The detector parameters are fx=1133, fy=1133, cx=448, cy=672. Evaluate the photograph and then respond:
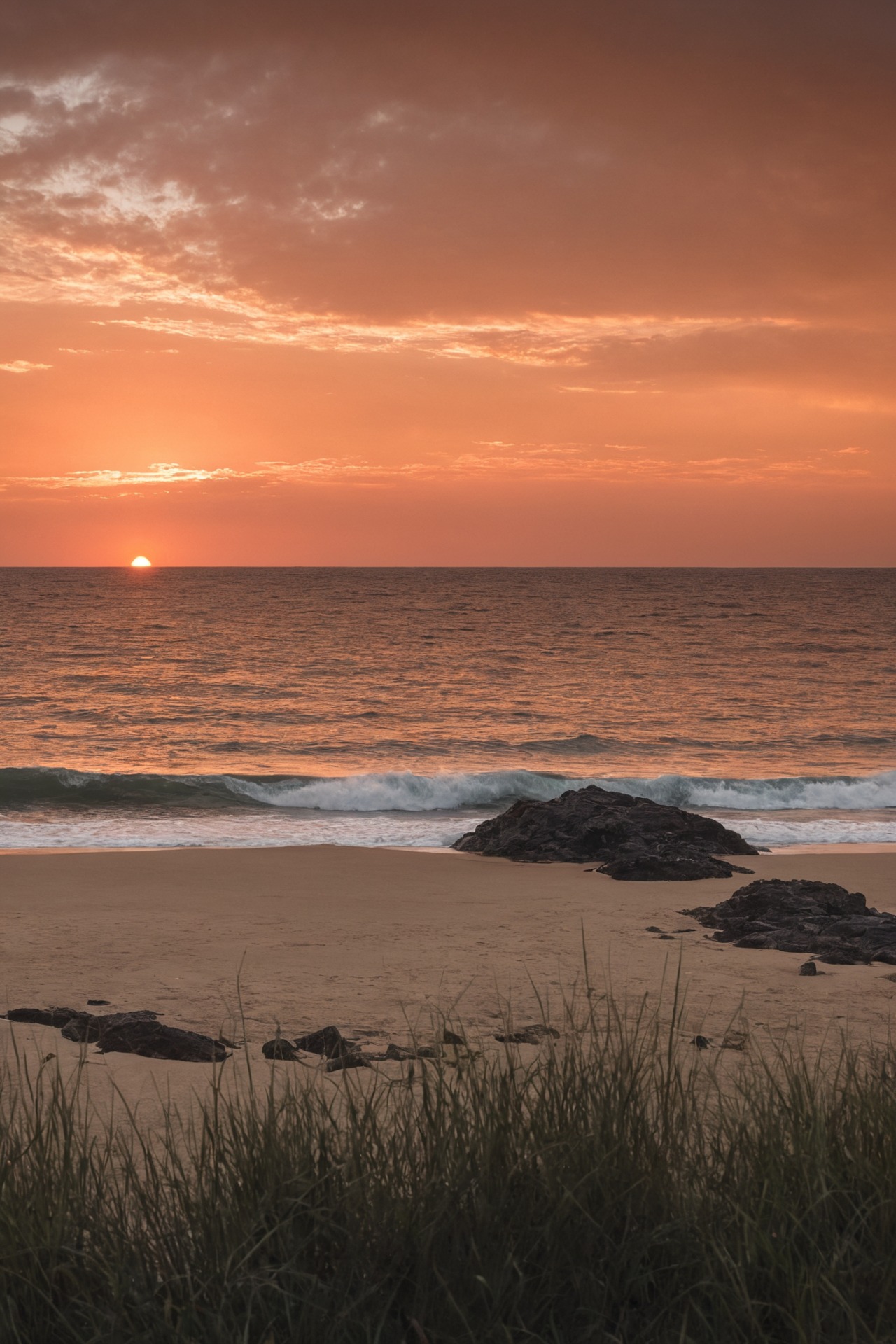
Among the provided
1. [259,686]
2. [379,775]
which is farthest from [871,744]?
[259,686]

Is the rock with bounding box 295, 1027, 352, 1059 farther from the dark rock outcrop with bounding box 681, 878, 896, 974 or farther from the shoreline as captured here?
the shoreline

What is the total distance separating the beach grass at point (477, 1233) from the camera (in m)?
2.39

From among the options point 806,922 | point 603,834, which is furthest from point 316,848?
point 806,922

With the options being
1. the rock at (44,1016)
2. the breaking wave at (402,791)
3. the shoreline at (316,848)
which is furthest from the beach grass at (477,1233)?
the breaking wave at (402,791)

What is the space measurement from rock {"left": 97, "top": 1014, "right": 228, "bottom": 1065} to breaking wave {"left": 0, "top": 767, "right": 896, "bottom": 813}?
14496mm

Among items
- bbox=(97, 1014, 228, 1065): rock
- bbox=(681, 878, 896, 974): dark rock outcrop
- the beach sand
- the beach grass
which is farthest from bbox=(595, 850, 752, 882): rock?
the beach grass

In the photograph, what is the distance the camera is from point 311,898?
1119 cm

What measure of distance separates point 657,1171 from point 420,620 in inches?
2862

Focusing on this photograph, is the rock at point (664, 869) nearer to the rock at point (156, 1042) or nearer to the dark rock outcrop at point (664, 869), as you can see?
the dark rock outcrop at point (664, 869)

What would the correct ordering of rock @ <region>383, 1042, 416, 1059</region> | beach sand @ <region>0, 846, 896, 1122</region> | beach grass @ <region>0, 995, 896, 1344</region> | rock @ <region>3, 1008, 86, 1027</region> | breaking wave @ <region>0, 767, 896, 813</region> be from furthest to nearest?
breaking wave @ <region>0, 767, 896, 813</region> < beach sand @ <region>0, 846, 896, 1122</region> < rock @ <region>3, 1008, 86, 1027</region> < rock @ <region>383, 1042, 416, 1059</region> < beach grass @ <region>0, 995, 896, 1344</region>

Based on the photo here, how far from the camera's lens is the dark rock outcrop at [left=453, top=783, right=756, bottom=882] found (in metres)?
13.4

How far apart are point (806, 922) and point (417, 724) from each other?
23.0 m

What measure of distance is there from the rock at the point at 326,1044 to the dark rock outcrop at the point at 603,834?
701cm

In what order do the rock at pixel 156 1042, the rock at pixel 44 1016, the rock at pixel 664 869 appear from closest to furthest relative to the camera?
the rock at pixel 156 1042 → the rock at pixel 44 1016 → the rock at pixel 664 869
